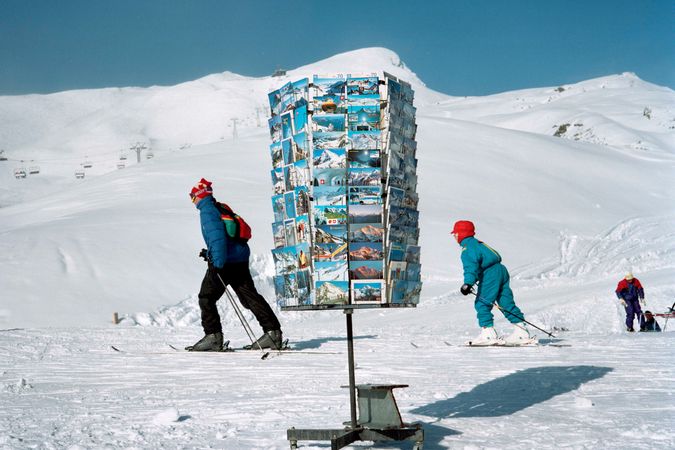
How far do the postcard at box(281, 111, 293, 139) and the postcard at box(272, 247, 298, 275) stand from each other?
2.43 feet

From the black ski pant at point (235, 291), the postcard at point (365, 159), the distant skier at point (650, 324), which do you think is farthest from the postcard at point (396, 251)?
the distant skier at point (650, 324)

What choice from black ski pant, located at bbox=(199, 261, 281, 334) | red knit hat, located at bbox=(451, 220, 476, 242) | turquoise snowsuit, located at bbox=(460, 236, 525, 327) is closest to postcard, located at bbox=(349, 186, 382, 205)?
red knit hat, located at bbox=(451, 220, 476, 242)

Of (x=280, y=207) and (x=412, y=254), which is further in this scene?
(x=280, y=207)

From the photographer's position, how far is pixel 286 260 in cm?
553

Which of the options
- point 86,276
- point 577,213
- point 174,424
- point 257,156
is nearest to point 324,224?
point 174,424

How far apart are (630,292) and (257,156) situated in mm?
30112

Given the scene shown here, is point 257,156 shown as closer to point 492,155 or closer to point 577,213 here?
point 492,155

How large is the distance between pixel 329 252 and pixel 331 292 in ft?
0.80

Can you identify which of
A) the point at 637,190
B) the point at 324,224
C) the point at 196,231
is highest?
the point at 637,190

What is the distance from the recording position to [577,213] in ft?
122

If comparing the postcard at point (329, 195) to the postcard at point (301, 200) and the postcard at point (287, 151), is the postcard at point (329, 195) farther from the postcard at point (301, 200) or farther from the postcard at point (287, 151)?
the postcard at point (287, 151)

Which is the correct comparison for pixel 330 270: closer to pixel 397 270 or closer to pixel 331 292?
pixel 331 292

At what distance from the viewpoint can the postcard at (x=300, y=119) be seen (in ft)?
17.2

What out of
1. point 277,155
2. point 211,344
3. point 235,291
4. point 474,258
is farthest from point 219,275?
point 277,155
